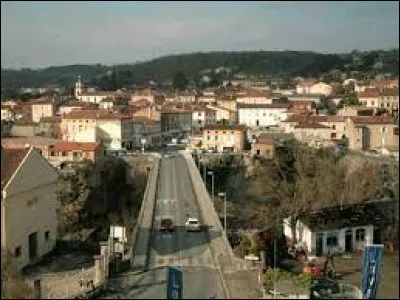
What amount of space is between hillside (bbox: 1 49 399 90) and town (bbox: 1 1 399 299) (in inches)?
1020

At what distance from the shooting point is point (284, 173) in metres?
32.8

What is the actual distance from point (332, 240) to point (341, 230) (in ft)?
1.03

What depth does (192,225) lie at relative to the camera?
57.5 ft

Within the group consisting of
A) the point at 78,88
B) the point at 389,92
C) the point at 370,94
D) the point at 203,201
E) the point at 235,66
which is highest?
the point at 235,66

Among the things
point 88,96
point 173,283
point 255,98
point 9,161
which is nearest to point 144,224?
point 9,161

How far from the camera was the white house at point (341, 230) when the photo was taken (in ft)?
54.6

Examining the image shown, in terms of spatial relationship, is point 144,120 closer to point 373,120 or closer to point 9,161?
point 373,120

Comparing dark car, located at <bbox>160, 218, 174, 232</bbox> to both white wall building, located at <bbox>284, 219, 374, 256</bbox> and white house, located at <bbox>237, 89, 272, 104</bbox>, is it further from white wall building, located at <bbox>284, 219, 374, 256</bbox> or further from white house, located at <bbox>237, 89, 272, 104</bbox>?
white house, located at <bbox>237, 89, 272, 104</bbox>

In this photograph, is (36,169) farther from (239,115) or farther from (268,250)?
(239,115)

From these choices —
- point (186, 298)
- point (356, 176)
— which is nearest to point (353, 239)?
point (186, 298)

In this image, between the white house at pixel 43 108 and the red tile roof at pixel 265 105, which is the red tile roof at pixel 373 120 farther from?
the white house at pixel 43 108

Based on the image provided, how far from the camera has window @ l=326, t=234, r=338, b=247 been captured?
54.9 feet

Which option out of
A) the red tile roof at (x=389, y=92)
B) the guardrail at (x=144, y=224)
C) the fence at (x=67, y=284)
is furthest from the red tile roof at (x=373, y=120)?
the fence at (x=67, y=284)

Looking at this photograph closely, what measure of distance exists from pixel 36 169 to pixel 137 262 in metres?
2.63
